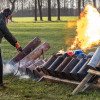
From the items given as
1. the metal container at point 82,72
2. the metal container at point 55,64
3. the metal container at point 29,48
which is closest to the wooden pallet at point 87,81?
the metal container at point 82,72

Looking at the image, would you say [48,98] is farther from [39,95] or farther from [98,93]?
[98,93]

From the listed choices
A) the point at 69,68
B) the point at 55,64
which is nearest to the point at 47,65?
the point at 55,64

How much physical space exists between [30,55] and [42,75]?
58.9 inches

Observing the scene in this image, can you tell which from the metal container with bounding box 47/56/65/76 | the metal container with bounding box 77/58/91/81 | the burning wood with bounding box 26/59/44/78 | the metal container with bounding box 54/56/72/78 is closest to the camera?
the metal container with bounding box 77/58/91/81

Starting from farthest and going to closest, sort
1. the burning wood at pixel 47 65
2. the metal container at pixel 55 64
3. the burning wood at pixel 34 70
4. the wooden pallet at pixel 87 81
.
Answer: the burning wood at pixel 34 70
the burning wood at pixel 47 65
the metal container at pixel 55 64
the wooden pallet at pixel 87 81

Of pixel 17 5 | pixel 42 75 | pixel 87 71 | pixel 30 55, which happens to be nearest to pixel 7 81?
pixel 42 75

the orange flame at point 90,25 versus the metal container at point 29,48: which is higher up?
the orange flame at point 90,25

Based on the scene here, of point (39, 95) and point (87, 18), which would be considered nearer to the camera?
point (39, 95)

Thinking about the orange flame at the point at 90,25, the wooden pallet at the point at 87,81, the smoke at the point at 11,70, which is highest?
the orange flame at the point at 90,25

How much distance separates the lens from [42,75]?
30.4 ft

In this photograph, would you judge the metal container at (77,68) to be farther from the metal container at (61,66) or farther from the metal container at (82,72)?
the metal container at (61,66)

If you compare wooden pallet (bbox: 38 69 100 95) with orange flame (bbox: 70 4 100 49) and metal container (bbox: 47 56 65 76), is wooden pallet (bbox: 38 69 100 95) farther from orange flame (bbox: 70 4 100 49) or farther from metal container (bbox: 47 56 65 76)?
orange flame (bbox: 70 4 100 49)

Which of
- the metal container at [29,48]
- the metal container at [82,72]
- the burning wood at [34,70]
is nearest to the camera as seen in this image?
the metal container at [82,72]

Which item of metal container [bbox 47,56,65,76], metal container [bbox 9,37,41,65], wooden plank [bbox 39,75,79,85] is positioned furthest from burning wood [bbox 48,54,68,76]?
metal container [bbox 9,37,41,65]
